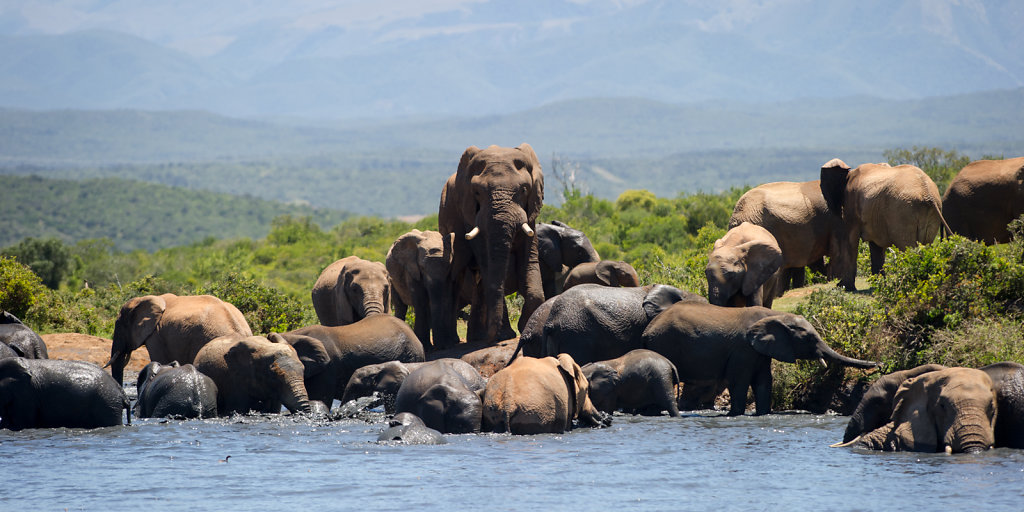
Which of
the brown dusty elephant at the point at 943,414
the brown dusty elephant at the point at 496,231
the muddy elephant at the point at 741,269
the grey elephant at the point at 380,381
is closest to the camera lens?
the brown dusty elephant at the point at 943,414

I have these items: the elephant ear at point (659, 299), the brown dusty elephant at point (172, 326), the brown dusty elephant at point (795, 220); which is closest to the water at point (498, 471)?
the elephant ear at point (659, 299)

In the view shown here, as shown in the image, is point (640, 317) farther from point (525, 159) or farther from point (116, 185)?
point (116, 185)

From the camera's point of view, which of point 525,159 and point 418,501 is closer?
point 418,501

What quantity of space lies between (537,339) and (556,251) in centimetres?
403

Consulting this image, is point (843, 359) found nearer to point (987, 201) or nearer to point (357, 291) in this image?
point (987, 201)

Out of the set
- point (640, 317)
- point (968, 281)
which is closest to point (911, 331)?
point (968, 281)

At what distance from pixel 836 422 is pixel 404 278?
7.87 meters

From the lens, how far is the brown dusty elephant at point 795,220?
21.5 m

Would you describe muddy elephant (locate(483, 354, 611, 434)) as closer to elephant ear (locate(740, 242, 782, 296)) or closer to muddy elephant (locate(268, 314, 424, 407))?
muddy elephant (locate(268, 314, 424, 407))

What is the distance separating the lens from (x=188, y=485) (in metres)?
12.9

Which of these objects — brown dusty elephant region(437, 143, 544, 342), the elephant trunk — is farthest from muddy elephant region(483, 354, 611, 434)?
brown dusty elephant region(437, 143, 544, 342)

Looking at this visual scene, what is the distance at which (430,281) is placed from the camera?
20.0 m

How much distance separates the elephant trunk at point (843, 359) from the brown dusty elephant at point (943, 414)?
86.3 inches

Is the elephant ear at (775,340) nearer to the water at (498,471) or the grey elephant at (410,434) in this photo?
the water at (498,471)
